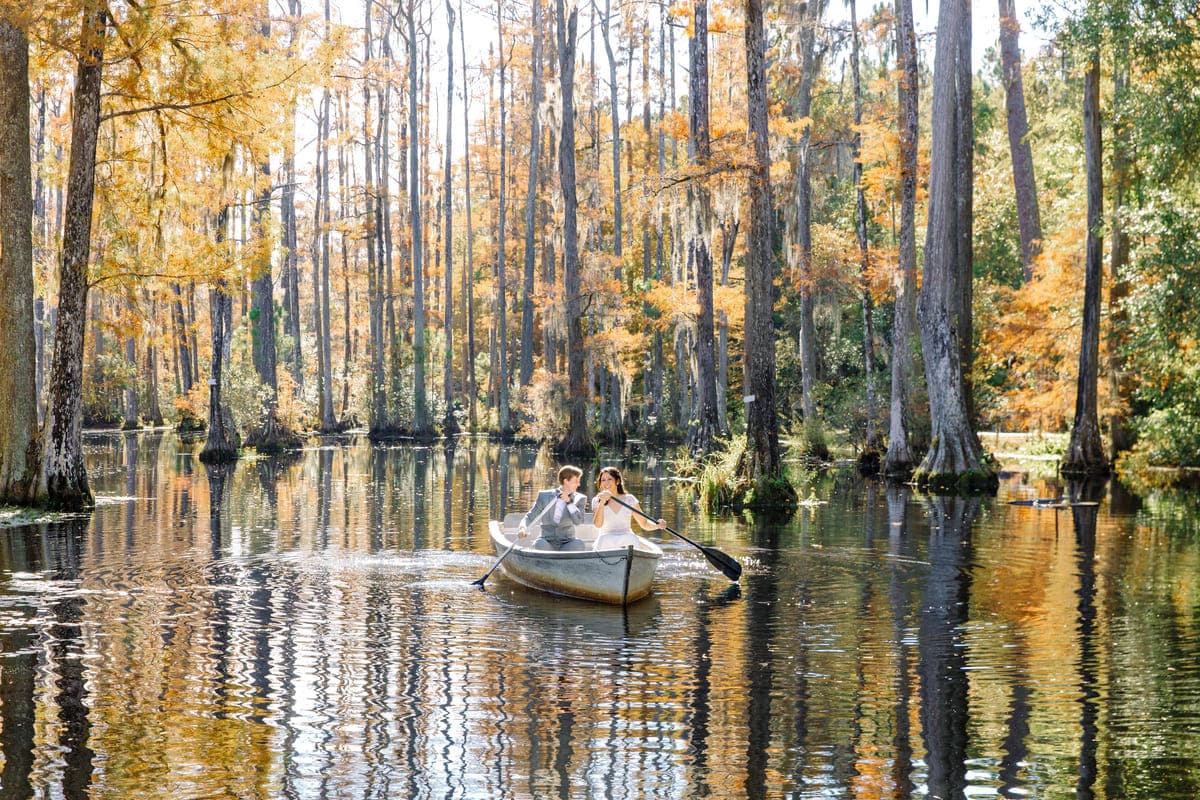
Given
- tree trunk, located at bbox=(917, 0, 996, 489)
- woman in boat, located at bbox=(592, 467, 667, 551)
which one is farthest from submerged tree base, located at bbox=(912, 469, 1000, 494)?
woman in boat, located at bbox=(592, 467, 667, 551)

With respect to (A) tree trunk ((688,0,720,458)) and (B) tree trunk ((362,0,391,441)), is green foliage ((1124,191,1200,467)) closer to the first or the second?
(A) tree trunk ((688,0,720,458))

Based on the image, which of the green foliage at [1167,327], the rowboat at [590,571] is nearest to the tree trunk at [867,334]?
the green foliage at [1167,327]

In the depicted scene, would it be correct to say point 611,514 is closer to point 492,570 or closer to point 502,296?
point 492,570

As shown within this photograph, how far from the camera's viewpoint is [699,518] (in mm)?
18656

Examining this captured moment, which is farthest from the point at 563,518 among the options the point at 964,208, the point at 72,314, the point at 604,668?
the point at 964,208

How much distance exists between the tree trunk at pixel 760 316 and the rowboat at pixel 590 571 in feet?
24.4

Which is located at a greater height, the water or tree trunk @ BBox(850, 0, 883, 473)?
tree trunk @ BBox(850, 0, 883, 473)

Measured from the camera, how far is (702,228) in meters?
21.4

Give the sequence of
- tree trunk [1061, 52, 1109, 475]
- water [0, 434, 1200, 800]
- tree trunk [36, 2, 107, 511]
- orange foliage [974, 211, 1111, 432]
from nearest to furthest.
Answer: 1. water [0, 434, 1200, 800]
2. tree trunk [36, 2, 107, 511]
3. tree trunk [1061, 52, 1109, 475]
4. orange foliage [974, 211, 1111, 432]

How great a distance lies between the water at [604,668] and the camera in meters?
6.18

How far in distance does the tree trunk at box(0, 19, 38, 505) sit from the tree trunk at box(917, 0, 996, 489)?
597 inches

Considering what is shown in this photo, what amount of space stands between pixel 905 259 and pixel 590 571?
17.3 meters

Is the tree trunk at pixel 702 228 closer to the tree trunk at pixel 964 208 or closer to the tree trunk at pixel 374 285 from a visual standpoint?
the tree trunk at pixel 964 208

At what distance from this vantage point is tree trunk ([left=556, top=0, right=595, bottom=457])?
116 ft
